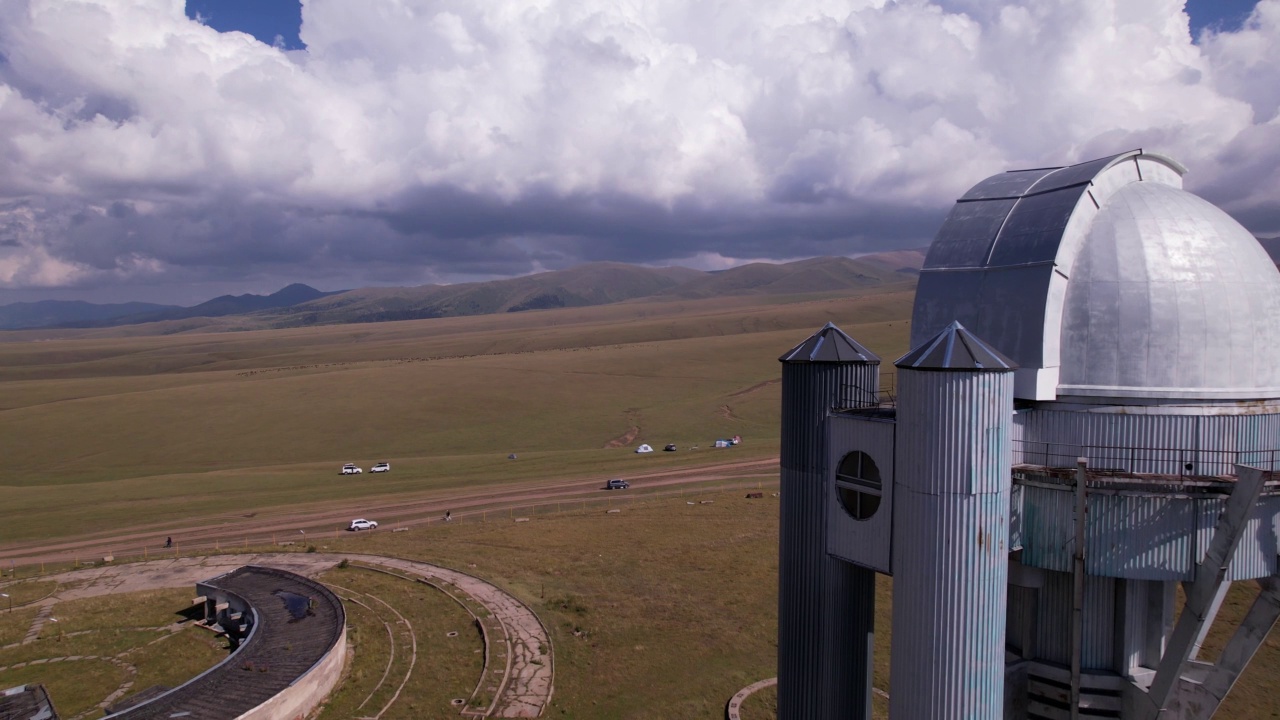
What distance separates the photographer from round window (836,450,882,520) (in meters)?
16.1

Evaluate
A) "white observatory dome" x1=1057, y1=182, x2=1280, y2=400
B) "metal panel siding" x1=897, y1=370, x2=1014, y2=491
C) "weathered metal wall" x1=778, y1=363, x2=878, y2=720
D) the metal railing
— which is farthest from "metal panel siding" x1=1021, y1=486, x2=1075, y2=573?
"weathered metal wall" x1=778, y1=363, x2=878, y2=720

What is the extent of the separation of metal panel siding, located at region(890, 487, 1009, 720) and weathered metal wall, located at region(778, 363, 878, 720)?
3596mm

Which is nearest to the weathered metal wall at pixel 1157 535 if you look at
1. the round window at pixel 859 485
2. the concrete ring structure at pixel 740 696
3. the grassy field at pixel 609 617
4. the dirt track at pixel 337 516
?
the round window at pixel 859 485

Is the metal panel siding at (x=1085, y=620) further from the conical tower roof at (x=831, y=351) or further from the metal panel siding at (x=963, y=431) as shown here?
the conical tower roof at (x=831, y=351)

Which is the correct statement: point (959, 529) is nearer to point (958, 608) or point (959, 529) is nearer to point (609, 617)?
point (958, 608)

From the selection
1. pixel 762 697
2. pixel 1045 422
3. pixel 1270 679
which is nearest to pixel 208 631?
pixel 762 697

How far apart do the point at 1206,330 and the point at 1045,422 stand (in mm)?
3823

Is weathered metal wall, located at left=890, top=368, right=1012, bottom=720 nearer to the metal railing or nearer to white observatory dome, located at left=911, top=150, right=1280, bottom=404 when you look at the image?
the metal railing

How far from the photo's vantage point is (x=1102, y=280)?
1634 cm

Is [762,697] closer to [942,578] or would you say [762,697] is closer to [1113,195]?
[942,578]

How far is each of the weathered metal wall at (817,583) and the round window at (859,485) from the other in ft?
2.56

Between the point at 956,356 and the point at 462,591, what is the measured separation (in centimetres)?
2879

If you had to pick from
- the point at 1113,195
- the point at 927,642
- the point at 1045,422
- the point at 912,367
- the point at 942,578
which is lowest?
the point at 927,642

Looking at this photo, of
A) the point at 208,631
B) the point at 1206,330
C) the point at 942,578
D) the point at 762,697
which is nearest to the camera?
the point at 942,578
